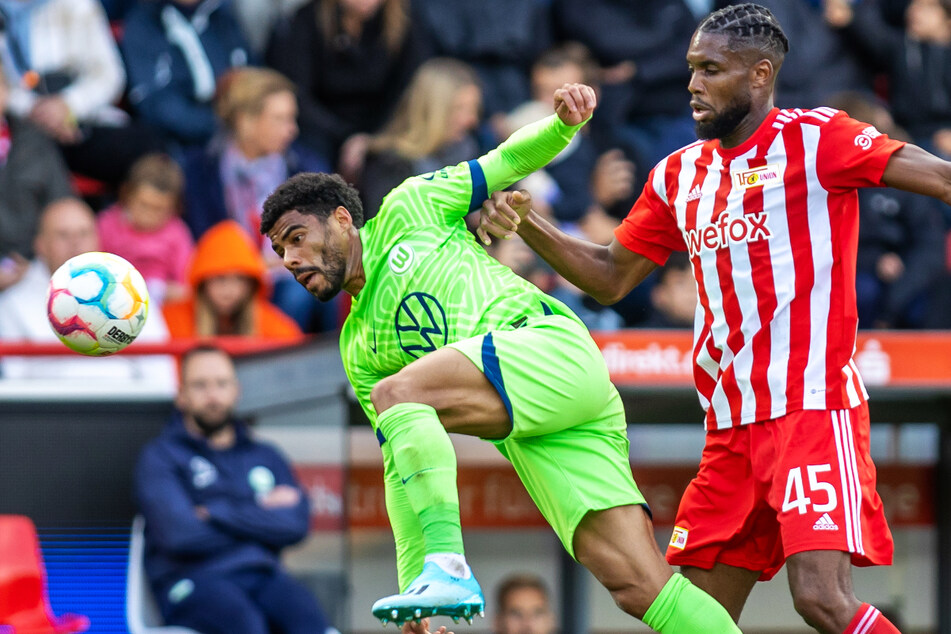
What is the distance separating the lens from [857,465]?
477 cm

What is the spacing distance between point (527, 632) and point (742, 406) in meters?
3.27

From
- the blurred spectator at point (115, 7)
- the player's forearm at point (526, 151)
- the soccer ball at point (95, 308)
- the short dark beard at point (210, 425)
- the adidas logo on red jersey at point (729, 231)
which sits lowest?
the short dark beard at point (210, 425)

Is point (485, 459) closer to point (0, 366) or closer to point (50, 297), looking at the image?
point (0, 366)

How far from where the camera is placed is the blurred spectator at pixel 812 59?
10.1 metres

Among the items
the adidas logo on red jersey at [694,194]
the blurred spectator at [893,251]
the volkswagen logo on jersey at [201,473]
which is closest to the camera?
the adidas logo on red jersey at [694,194]

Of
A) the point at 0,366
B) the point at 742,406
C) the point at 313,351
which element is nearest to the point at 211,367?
the point at 313,351

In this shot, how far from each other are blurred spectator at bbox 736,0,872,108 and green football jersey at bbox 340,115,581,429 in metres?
5.14

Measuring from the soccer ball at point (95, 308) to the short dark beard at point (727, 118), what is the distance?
84.1 inches

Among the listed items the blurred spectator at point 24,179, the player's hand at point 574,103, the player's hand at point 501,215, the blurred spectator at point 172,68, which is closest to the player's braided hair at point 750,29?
the player's hand at point 574,103

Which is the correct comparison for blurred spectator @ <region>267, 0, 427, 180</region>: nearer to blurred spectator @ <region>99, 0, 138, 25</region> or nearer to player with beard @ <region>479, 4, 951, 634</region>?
blurred spectator @ <region>99, 0, 138, 25</region>

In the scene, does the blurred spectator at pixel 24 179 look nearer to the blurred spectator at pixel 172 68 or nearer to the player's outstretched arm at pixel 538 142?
the blurred spectator at pixel 172 68

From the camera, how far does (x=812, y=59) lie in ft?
33.3

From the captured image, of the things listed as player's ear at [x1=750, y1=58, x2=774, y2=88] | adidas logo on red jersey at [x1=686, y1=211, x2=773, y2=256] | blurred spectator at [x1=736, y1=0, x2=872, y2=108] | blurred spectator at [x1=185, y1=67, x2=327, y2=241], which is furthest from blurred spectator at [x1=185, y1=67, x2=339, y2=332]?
player's ear at [x1=750, y1=58, x2=774, y2=88]

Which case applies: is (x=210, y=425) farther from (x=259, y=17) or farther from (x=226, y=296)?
(x=259, y=17)
